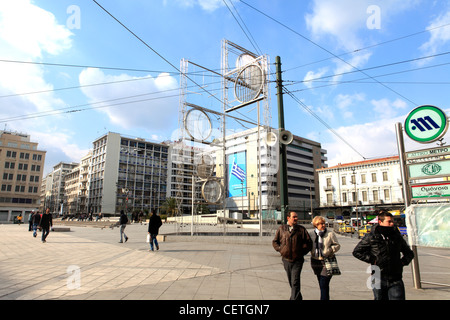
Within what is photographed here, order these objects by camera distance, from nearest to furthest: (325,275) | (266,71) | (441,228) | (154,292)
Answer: (325,275), (154,292), (441,228), (266,71)

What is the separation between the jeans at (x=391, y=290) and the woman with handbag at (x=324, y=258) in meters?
0.66

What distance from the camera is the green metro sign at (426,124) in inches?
247

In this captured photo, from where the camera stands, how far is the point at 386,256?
12.3ft

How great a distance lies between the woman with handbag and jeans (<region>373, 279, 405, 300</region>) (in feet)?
2.16

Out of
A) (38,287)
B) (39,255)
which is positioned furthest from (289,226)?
(39,255)

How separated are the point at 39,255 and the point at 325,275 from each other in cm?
953

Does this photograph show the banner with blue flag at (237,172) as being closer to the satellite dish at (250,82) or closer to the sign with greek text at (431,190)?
the satellite dish at (250,82)

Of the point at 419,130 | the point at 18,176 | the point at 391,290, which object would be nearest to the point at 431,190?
the point at 419,130

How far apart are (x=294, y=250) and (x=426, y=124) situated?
14.6ft

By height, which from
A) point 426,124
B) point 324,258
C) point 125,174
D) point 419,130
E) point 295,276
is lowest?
point 295,276

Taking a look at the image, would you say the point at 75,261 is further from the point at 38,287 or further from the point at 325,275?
the point at 325,275
